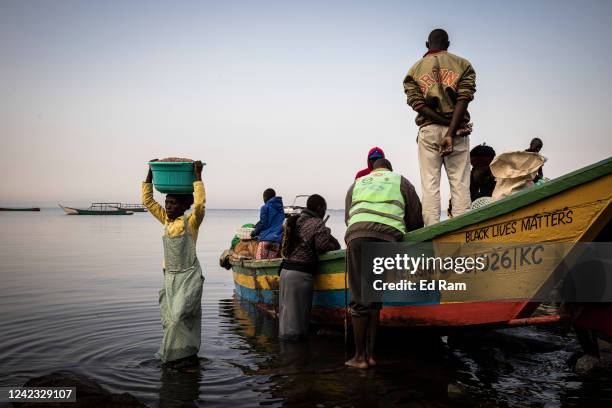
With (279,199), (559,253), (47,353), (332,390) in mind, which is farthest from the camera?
(279,199)

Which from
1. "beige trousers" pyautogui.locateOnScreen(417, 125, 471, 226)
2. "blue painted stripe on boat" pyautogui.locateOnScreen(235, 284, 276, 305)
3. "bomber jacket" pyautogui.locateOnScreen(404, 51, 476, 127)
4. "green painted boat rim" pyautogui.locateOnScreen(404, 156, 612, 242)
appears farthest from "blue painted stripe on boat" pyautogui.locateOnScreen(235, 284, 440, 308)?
"bomber jacket" pyautogui.locateOnScreen(404, 51, 476, 127)

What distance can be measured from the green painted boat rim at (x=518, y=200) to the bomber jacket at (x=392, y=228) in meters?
0.22

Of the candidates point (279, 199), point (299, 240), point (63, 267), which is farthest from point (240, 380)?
point (63, 267)

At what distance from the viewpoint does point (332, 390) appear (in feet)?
16.0

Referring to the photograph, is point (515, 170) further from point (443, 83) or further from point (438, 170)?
point (443, 83)

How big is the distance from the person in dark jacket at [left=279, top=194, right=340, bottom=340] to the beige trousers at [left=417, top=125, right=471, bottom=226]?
1703 millimetres

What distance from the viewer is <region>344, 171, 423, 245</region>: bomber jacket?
17.0ft

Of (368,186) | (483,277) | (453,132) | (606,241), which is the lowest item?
(483,277)

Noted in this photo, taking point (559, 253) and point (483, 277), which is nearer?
point (559, 253)

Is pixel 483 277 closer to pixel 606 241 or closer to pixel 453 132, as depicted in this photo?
pixel 606 241

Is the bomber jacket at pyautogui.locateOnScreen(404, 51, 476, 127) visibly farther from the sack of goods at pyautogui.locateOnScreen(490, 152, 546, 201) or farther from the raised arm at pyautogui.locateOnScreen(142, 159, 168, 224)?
the raised arm at pyautogui.locateOnScreen(142, 159, 168, 224)

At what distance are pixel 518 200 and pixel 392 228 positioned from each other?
1.26 metres

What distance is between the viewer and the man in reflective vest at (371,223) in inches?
205

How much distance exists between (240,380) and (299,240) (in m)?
2.20
